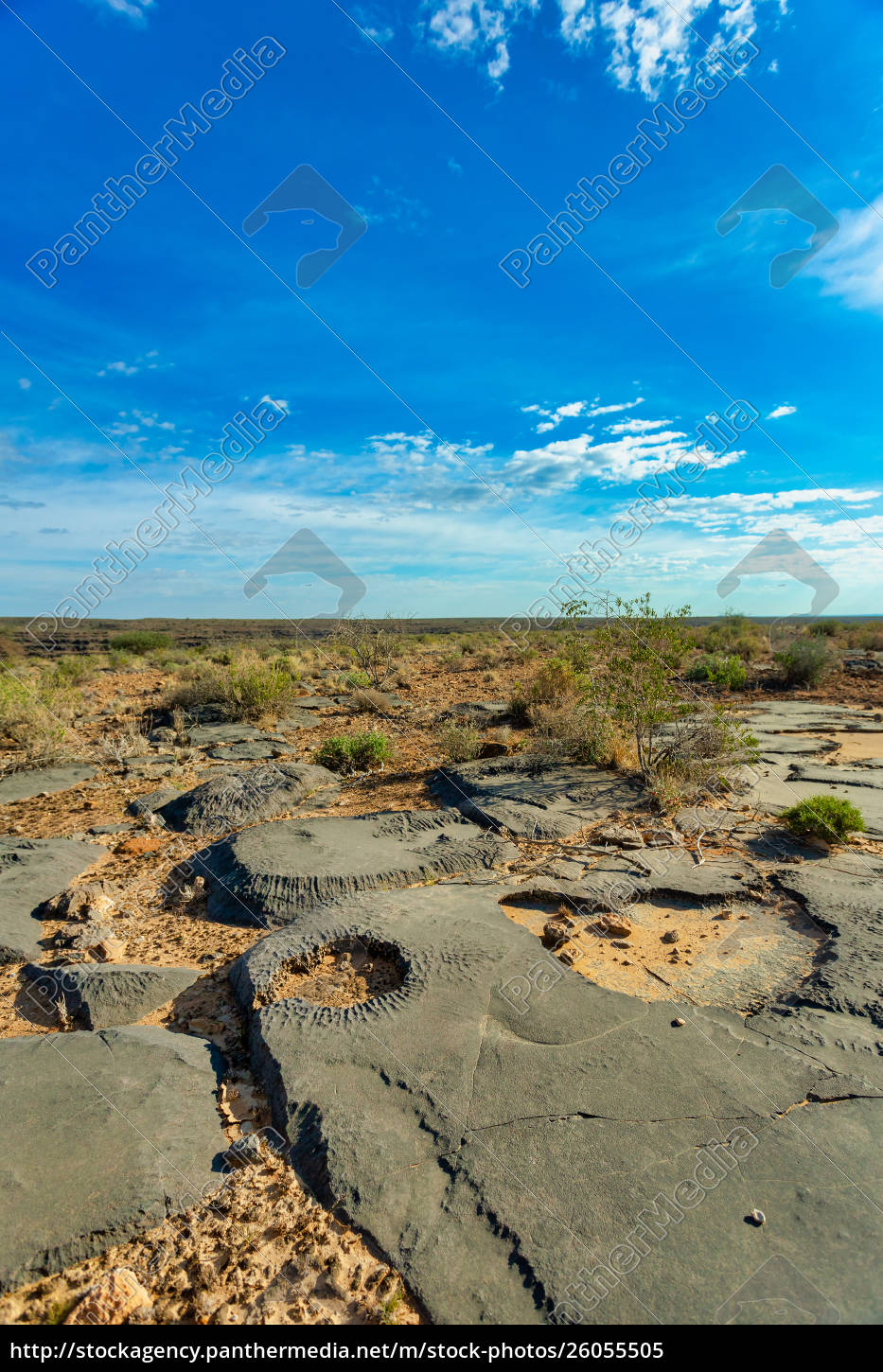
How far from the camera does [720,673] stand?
1449cm

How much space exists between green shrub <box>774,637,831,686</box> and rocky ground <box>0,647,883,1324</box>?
1034 centimetres

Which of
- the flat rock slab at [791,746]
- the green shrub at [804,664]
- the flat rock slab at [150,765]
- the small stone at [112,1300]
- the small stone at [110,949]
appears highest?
the green shrub at [804,664]

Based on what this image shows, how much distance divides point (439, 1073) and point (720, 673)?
1355 centimetres

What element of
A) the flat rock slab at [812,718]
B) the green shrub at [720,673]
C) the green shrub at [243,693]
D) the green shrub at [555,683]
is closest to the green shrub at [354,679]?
the green shrub at [243,693]

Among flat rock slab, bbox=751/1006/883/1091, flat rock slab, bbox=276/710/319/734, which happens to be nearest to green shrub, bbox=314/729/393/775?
flat rock slab, bbox=276/710/319/734

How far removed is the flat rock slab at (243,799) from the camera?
20.7 feet

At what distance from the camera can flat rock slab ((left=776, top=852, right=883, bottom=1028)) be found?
10.6ft

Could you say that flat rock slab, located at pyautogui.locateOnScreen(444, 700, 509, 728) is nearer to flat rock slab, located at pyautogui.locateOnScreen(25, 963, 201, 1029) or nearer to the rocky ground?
the rocky ground

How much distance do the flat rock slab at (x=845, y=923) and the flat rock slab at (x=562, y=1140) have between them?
2.00ft

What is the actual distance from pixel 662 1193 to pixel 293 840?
12.3 ft

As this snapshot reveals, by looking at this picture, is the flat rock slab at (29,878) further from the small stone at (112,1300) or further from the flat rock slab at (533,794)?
the flat rock slab at (533,794)

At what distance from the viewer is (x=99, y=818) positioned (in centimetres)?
660

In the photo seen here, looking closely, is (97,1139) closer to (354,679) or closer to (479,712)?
(479,712)
